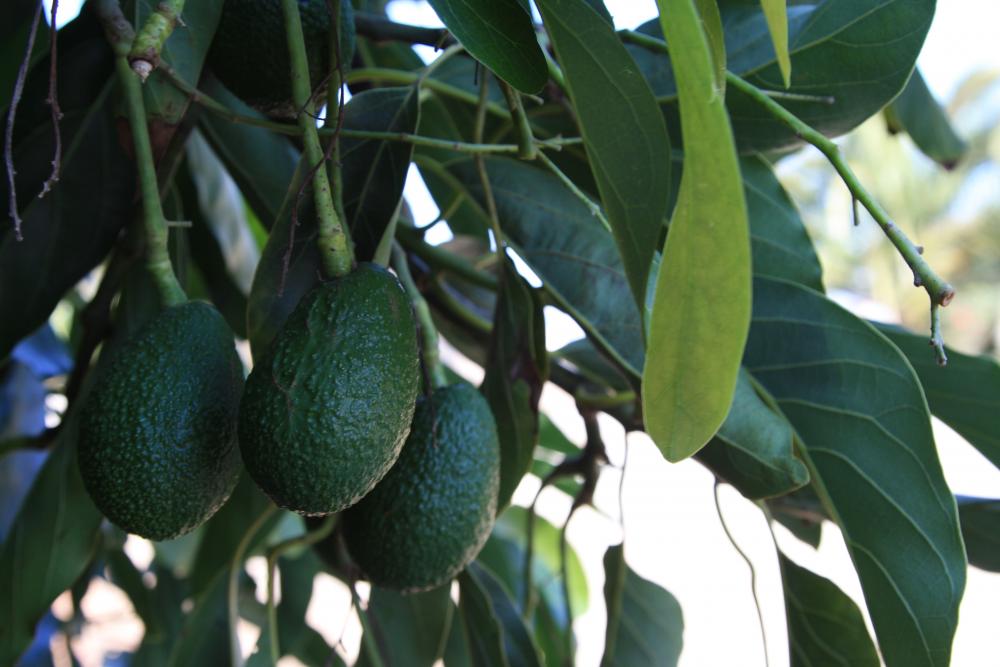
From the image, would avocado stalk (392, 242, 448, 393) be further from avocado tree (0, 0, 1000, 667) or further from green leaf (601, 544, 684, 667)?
green leaf (601, 544, 684, 667)

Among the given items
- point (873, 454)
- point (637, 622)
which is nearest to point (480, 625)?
point (637, 622)

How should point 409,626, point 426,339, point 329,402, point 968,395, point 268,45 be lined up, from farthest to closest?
point 409,626 < point 968,395 < point 426,339 < point 268,45 < point 329,402

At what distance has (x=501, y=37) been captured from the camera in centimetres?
51

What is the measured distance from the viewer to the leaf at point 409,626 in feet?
3.11

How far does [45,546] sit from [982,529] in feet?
2.71

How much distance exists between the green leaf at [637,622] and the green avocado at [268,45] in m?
0.59

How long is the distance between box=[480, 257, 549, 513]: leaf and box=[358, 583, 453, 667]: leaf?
195mm

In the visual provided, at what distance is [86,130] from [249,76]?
0.28 meters

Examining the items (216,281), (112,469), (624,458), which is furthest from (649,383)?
(216,281)

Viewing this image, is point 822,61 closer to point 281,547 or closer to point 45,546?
point 281,547

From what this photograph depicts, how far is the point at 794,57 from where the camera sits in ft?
2.61

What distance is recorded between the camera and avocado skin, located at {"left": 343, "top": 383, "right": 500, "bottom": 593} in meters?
0.64

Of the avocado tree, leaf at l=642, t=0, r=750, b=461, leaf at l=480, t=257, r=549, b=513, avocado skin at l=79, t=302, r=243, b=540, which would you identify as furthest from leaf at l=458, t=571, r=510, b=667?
leaf at l=642, t=0, r=750, b=461

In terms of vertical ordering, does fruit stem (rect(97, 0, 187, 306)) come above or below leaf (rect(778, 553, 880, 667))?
above
